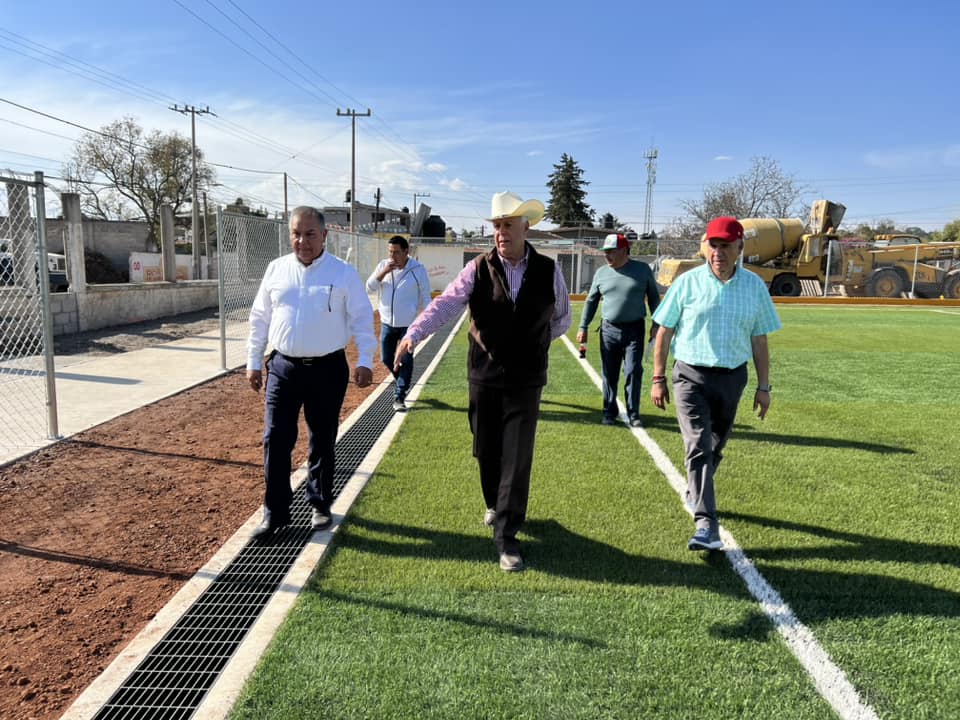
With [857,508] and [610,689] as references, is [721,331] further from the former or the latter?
[610,689]

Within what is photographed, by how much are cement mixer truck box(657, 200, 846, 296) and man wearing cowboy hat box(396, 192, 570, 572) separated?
24.3 metres

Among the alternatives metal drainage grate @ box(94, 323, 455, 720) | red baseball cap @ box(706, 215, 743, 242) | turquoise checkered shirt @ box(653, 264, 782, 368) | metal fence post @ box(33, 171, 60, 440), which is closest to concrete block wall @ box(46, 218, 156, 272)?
metal fence post @ box(33, 171, 60, 440)

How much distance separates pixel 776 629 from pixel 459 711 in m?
1.56

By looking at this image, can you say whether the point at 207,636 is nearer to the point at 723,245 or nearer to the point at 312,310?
the point at 312,310

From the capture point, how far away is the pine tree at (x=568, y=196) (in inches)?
3241

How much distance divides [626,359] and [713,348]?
9.68ft

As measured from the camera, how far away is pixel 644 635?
2.95 metres

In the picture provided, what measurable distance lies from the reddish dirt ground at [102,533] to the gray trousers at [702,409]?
292 cm

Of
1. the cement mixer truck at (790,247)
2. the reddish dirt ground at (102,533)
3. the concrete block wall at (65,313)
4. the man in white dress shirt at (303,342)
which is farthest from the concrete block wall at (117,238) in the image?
the man in white dress shirt at (303,342)

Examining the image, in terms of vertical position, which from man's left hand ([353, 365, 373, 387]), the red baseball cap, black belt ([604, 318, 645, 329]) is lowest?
man's left hand ([353, 365, 373, 387])

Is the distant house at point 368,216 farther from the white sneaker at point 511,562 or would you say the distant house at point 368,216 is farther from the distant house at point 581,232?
the white sneaker at point 511,562

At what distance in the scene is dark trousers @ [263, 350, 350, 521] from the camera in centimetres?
386

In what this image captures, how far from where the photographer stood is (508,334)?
3.55m

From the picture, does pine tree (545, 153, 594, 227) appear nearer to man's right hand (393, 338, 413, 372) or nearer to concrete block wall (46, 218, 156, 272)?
concrete block wall (46, 218, 156, 272)
